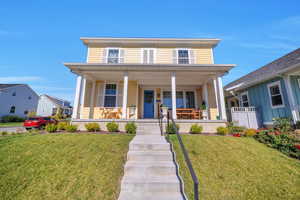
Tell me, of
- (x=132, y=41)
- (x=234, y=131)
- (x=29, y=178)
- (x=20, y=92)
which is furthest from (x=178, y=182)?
(x=20, y=92)

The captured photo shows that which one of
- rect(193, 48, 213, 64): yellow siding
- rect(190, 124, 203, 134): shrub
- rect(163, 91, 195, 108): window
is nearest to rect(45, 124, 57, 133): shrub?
rect(190, 124, 203, 134): shrub

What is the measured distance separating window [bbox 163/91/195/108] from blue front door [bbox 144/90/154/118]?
1.07m

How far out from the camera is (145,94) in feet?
33.6

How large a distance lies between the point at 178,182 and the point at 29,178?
3.36 meters

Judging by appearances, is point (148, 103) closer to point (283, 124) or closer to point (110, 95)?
point (110, 95)

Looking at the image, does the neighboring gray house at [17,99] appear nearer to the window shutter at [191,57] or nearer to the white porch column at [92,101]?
the white porch column at [92,101]

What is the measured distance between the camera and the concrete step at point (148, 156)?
11.5ft

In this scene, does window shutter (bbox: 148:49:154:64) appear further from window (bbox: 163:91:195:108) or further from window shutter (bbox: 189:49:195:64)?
window shutter (bbox: 189:49:195:64)

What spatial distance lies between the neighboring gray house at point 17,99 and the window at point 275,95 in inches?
1221

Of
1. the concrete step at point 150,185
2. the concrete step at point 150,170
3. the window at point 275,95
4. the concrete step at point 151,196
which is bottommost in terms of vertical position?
the concrete step at point 151,196

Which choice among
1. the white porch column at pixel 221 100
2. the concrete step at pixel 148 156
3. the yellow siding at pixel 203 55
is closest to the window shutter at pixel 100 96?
the concrete step at pixel 148 156

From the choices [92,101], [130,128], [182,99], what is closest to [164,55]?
[182,99]

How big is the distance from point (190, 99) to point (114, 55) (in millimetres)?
7226

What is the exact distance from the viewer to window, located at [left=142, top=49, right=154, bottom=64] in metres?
9.99
